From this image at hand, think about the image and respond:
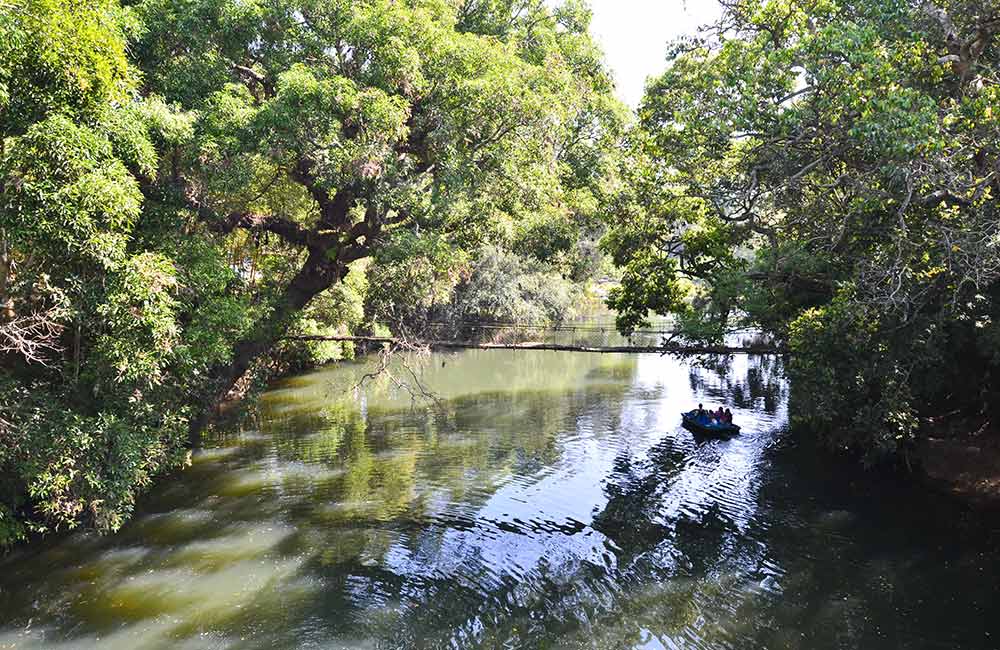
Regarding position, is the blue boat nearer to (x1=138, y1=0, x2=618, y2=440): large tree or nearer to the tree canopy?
the tree canopy

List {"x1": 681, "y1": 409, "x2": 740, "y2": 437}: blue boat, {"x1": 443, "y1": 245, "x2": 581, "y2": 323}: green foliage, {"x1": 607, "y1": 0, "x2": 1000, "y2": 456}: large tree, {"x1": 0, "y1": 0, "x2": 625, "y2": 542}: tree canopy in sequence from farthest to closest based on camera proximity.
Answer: {"x1": 443, "y1": 245, "x2": 581, "y2": 323}: green foliage
{"x1": 681, "y1": 409, "x2": 740, "y2": 437}: blue boat
{"x1": 0, "y1": 0, "x2": 625, "y2": 542}: tree canopy
{"x1": 607, "y1": 0, "x2": 1000, "y2": 456}: large tree

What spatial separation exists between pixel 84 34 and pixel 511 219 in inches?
354

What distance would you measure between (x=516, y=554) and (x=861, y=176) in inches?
316

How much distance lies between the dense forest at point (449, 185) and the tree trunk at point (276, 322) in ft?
0.21

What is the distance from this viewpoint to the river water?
8727mm

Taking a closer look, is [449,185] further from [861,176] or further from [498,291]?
[498,291]

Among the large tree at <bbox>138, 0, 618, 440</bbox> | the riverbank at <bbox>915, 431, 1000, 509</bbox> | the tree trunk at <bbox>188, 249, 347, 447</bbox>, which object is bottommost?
the riverbank at <bbox>915, 431, 1000, 509</bbox>

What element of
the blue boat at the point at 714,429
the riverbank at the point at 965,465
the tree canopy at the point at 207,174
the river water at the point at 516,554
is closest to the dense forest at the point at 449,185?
the tree canopy at the point at 207,174

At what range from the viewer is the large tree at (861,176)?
812cm

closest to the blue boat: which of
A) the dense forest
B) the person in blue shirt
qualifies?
the person in blue shirt

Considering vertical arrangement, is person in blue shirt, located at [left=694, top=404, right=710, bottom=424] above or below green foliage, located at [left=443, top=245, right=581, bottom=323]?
below

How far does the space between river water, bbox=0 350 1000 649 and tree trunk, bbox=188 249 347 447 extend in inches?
80.0

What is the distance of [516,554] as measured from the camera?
11.1 metres

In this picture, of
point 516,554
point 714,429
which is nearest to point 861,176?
point 516,554
